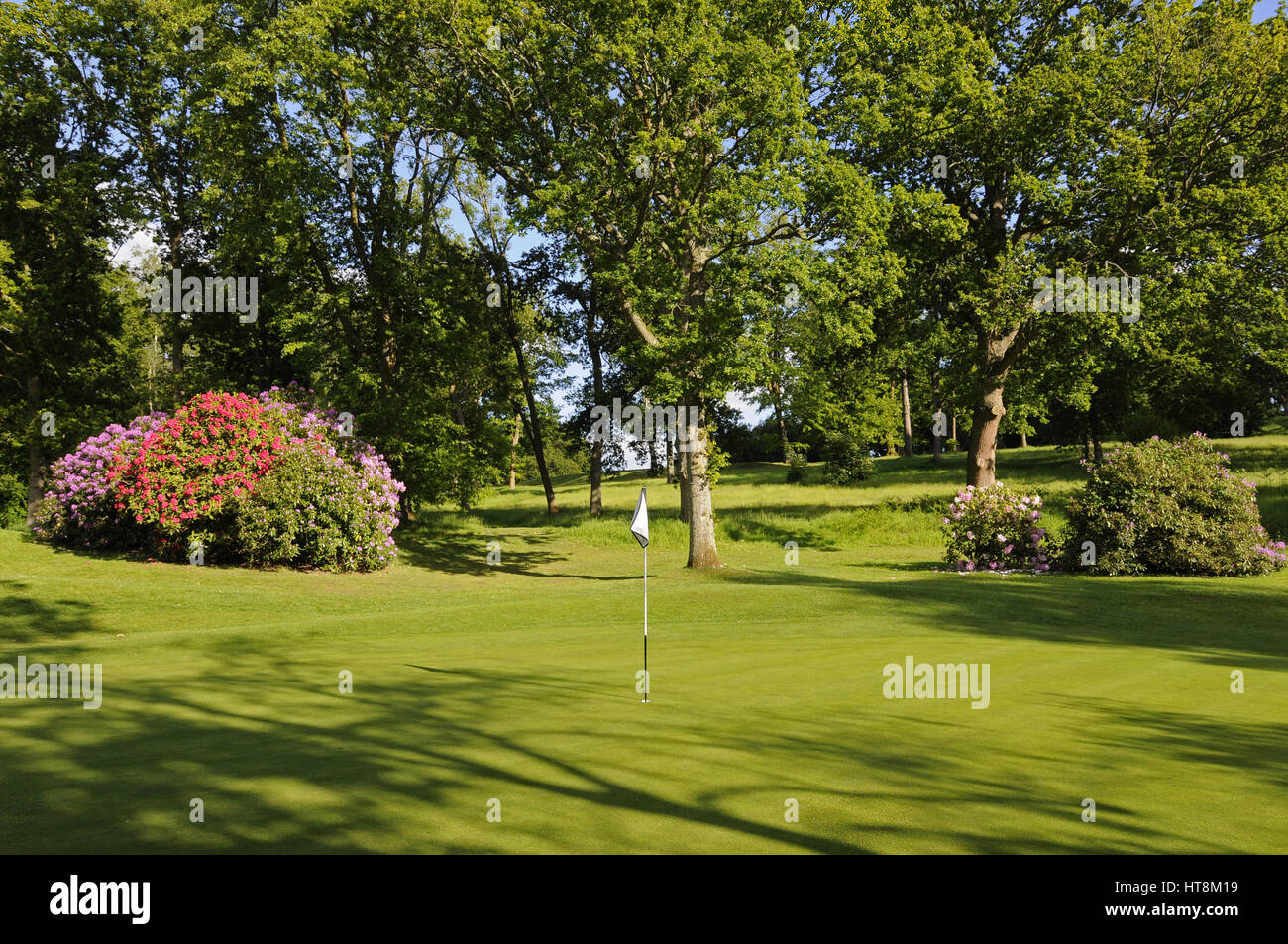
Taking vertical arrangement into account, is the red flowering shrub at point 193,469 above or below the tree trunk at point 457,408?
below

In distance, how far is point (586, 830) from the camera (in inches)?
201

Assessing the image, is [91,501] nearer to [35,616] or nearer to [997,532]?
[35,616]

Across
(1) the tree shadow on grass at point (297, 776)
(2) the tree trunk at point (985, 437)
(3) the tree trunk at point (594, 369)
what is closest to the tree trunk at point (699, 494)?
(2) the tree trunk at point (985, 437)

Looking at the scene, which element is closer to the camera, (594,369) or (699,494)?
(699,494)

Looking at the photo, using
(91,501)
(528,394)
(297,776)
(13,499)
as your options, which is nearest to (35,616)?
(91,501)

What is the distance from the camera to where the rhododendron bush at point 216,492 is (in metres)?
25.2

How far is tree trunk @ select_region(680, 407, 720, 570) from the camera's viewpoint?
2561cm

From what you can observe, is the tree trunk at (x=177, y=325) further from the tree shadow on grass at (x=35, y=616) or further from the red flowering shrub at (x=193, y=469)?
the tree shadow on grass at (x=35, y=616)

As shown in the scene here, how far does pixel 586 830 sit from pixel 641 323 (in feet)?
74.5

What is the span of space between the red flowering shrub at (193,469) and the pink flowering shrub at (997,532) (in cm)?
2107

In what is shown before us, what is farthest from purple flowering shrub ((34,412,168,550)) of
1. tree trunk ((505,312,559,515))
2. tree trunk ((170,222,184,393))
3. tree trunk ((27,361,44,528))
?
tree trunk ((505,312,559,515))

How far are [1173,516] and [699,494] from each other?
13.1 m

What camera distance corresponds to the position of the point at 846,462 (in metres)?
61.2

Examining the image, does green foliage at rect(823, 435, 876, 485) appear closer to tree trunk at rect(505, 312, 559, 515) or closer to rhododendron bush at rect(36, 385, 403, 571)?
tree trunk at rect(505, 312, 559, 515)
